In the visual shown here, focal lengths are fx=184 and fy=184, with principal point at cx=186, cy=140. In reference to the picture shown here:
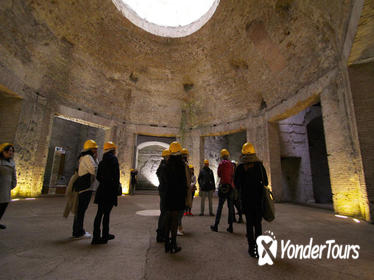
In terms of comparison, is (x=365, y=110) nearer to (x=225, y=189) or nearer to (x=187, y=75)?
(x=225, y=189)

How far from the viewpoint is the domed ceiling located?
6.50 m

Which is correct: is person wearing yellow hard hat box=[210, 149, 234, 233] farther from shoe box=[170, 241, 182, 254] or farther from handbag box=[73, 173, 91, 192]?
handbag box=[73, 173, 91, 192]

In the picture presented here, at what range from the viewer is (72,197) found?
3057mm

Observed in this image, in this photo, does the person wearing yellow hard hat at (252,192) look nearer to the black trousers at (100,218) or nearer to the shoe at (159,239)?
the shoe at (159,239)

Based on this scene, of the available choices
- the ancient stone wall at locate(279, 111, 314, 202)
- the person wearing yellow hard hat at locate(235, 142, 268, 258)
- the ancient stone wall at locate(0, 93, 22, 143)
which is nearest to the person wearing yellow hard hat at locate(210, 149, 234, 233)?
the person wearing yellow hard hat at locate(235, 142, 268, 258)

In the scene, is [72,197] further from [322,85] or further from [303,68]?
[303,68]

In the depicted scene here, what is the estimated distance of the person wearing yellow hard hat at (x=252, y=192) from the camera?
2.56 meters

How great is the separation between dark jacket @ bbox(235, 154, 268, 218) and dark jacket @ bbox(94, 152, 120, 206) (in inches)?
75.1

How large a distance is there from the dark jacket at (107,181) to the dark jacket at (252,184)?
1.91 meters

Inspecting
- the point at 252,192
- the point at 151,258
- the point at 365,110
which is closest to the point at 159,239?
the point at 151,258

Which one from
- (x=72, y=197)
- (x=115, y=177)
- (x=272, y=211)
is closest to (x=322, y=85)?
(x=272, y=211)

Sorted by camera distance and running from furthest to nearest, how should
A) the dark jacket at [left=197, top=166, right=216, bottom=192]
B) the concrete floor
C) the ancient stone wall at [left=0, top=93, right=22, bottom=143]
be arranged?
1. the ancient stone wall at [left=0, top=93, right=22, bottom=143]
2. the dark jacket at [left=197, top=166, right=216, bottom=192]
3. the concrete floor

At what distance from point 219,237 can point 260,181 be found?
136cm

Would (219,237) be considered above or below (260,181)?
below
